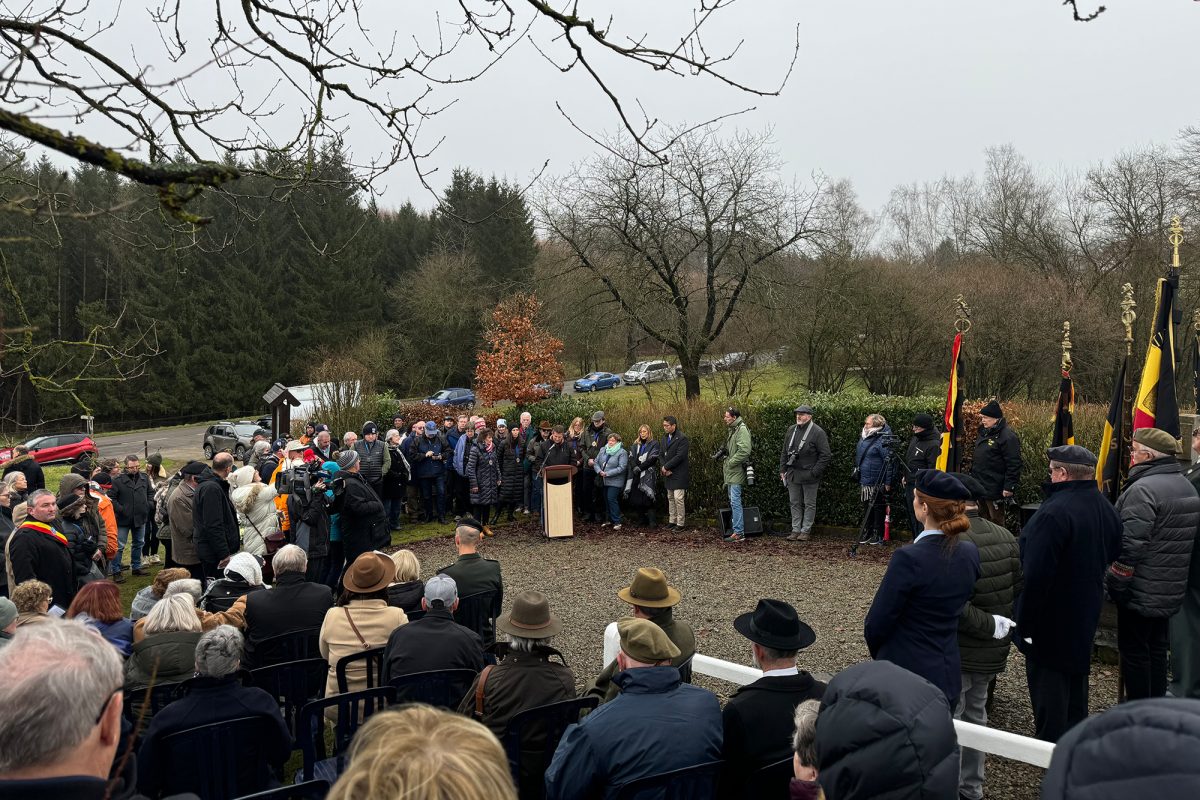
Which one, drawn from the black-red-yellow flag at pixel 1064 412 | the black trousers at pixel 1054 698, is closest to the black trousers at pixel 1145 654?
the black trousers at pixel 1054 698

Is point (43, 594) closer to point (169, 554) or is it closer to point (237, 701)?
point (237, 701)

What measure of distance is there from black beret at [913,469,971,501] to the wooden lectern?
914cm

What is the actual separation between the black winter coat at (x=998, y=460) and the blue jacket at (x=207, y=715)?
8.37 meters

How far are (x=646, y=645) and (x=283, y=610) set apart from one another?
3167mm

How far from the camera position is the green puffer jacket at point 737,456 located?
40.7 ft

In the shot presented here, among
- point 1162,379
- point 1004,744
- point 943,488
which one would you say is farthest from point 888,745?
point 1162,379

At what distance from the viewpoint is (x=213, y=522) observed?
850 cm

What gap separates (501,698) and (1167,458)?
457cm

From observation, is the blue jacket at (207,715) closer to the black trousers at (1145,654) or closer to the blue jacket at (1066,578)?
the blue jacket at (1066,578)

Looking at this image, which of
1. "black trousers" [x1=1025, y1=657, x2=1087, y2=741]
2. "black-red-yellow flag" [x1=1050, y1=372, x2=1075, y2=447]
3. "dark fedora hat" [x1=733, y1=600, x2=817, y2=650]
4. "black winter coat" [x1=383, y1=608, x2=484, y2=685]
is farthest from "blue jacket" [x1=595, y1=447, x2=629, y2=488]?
"dark fedora hat" [x1=733, y1=600, x2=817, y2=650]

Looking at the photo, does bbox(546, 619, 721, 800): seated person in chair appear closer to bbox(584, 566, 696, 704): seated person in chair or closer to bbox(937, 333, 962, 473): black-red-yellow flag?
bbox(584, 566, 696, 704): seated person in chair

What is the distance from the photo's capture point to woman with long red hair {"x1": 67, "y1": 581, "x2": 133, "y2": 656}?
4918 mm

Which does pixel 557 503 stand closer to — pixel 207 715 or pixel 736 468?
pixel 736 468

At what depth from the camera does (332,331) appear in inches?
1735
